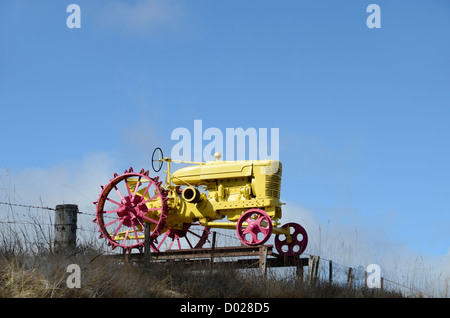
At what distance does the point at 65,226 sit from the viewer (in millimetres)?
8383

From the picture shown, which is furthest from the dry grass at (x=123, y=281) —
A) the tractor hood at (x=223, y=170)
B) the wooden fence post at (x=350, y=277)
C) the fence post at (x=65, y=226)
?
the tractor hood at (x=223, y=170)

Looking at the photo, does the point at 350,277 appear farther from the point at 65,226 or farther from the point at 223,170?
the point at 65,226

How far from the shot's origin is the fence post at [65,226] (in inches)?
326

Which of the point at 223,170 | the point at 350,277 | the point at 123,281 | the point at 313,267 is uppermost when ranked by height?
the point at 223,170

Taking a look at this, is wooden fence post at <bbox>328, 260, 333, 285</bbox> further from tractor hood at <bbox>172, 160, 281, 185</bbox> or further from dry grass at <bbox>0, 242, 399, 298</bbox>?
tractor hood at <bbox>172, 160, 281, 185</bbox>

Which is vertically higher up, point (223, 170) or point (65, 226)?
point (223, 170)

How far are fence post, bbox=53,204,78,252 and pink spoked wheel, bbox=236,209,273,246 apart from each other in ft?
11.6

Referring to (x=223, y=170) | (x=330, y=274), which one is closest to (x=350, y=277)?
(x=330, y=274)

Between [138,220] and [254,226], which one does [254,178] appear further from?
[138,220]

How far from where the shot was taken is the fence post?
27.2ft

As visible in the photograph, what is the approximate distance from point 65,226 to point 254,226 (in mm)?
3758

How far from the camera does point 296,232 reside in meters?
11.6

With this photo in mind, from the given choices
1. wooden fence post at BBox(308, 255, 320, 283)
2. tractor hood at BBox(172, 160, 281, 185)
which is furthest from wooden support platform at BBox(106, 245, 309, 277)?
tractor hood at BBox(172, 160, 281, 185)

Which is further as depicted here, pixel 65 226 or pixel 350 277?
pixel 350 277
